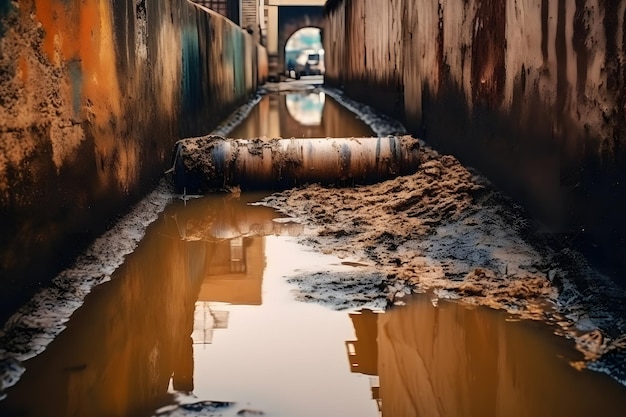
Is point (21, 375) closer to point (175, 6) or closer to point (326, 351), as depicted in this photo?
point (326, 351)

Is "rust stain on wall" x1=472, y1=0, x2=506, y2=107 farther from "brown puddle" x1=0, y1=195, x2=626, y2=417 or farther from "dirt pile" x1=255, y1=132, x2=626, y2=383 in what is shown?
"brown puddle" x1=0, y1=195, x2=626, y2=417

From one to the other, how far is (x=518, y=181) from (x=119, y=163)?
7.48ft

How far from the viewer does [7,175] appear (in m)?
2.54

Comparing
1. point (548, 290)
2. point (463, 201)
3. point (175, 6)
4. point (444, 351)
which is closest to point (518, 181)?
point (463, 201)

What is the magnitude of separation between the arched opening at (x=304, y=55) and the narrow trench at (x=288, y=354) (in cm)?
2980

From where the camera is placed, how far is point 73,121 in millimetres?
3342

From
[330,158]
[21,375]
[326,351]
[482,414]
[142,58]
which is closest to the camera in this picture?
[482,414]

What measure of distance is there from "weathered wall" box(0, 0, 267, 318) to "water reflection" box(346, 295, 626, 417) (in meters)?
1.31

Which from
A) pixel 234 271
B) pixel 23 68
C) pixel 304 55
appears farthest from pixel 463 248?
pixel 304 55

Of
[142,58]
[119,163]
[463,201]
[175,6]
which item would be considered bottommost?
[463,201]

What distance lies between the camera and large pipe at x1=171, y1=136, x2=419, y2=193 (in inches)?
205

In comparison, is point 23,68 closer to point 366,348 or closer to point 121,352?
point 121,352

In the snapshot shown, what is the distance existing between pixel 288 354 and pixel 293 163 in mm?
2923

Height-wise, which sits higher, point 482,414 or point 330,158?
point 330,158
